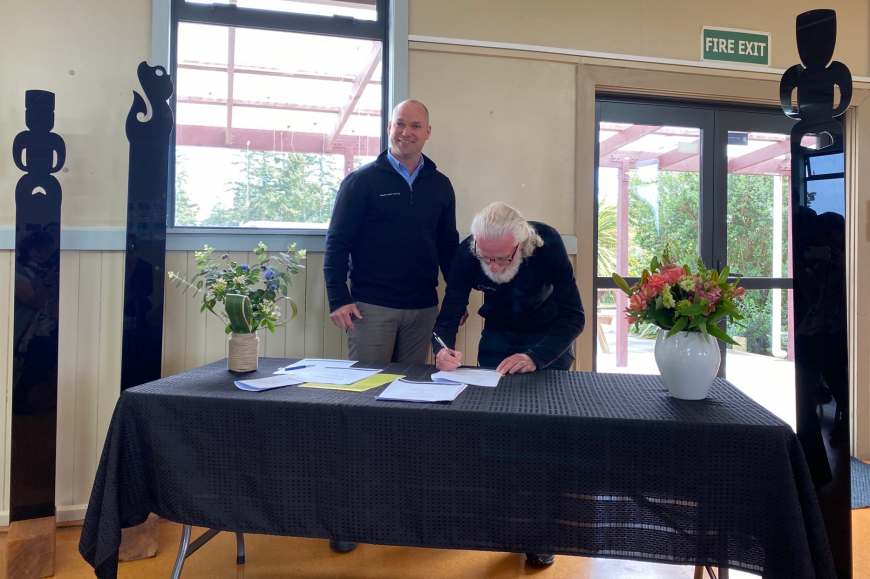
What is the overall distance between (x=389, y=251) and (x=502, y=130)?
0.97m

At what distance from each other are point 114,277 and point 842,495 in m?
2.92

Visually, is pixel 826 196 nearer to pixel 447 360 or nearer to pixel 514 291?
pixel 514 291

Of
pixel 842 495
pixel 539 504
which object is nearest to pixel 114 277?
pixel 539 504

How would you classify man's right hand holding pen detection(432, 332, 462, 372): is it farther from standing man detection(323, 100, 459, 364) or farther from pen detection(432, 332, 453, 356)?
standing man detection(323, 100, 459, 364)

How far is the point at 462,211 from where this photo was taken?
2.97 m

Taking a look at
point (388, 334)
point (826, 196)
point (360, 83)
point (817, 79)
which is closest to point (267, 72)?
point (360, 83)

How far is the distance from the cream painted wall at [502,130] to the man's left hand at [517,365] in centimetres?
112

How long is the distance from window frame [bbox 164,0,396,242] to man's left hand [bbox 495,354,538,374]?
1.26 meters

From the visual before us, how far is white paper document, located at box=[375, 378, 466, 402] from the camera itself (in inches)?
63.4

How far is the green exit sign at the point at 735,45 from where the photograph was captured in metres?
3.17

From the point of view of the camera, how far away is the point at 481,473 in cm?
150

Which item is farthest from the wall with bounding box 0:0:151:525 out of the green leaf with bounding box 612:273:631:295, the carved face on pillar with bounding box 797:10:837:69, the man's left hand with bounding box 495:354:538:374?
the carved face on pillar with bounding box 797:10:837:69

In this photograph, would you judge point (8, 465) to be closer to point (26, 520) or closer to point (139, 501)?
point (26, 520)

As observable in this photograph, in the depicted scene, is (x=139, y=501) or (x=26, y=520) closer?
(x=139, y=501)
